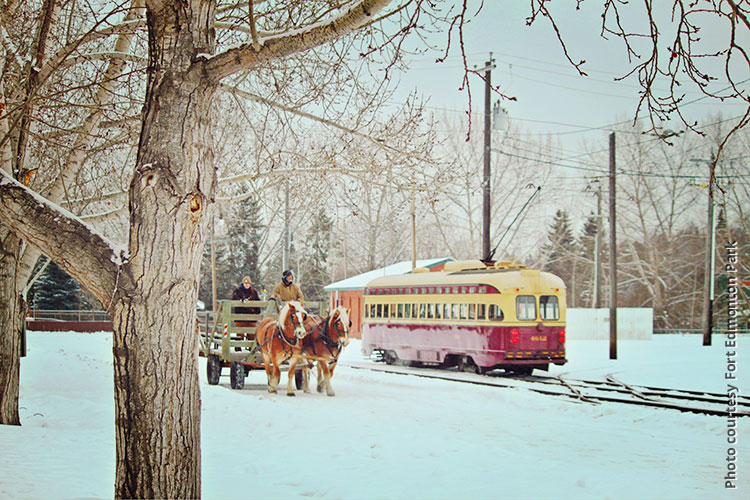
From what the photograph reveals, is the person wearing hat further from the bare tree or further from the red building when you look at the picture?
the red building

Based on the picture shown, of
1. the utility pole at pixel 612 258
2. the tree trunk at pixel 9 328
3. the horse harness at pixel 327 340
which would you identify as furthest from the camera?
the utility pole at pixel 612 258

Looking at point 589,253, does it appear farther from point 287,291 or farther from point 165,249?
point 165,249

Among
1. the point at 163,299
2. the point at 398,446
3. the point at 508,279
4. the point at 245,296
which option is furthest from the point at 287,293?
the point at 163,299

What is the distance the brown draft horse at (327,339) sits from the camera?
48.4 ft

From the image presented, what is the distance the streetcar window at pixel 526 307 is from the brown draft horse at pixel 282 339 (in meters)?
7.43

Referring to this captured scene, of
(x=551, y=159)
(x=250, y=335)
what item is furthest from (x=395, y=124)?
(x=551, y=159)

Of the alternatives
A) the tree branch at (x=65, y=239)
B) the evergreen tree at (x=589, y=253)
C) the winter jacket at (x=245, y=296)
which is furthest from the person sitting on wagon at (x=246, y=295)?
the evergreen tree at (x=589, y=253)

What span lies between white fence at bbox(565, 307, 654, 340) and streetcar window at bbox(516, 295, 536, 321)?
19.9 meters

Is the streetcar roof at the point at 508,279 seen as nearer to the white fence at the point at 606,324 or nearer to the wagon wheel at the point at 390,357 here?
the wagon wheel at the point at 390,357

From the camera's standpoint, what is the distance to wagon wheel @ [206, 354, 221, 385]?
17000 millimetres

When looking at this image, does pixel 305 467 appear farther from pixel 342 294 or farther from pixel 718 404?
pixel 342 294

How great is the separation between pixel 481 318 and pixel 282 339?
7.31m

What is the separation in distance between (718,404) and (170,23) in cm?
1275

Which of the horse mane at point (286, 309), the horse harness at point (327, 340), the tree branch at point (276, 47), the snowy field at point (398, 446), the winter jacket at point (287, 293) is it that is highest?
the tree branch at point (276, 47)
